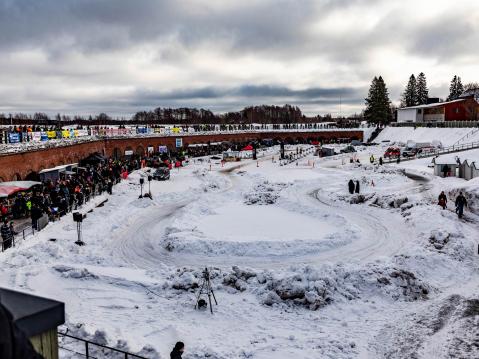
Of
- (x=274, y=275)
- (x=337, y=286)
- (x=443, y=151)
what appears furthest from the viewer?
(x=443, y=151)

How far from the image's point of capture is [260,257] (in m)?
19.3

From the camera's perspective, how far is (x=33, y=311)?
516cm

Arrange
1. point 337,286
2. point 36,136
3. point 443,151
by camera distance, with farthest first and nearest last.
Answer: point 443,151
point 36,136
point 337,286

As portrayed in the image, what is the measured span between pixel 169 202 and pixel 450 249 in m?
19.9

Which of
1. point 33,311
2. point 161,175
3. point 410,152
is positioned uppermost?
point 33,311

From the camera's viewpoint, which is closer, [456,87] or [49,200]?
[49,200]

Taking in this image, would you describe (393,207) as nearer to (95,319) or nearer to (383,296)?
(383,296)

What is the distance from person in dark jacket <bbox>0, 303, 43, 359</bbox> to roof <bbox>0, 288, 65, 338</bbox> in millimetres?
2999

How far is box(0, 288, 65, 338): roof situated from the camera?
508cm

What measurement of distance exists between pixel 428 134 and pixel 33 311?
71065 millimetres

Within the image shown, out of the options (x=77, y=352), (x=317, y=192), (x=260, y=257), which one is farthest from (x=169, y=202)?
(x=77, y=352)

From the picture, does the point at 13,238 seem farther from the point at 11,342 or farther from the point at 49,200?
the point at 11,342

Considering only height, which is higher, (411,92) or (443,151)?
(411,92)

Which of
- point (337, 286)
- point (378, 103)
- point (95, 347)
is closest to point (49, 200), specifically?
point (95, 347)
